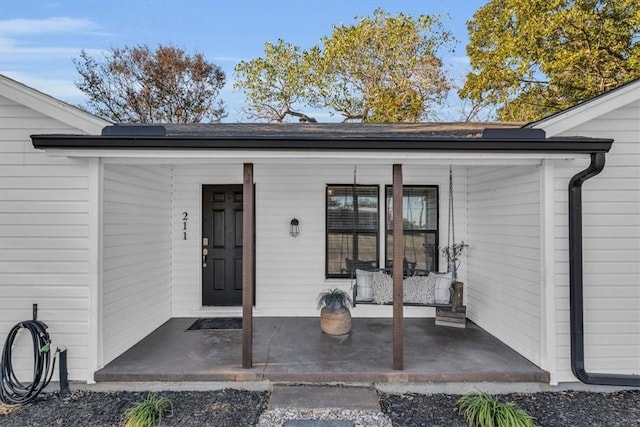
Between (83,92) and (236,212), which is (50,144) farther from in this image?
(83,92)

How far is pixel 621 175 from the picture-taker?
350 cm

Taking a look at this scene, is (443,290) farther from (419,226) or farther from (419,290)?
(419,226)

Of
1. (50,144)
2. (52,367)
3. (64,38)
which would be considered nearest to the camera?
(50,144)

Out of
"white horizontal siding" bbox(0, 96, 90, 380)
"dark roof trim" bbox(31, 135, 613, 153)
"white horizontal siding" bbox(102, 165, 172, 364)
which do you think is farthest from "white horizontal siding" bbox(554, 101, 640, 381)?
"white horizontal siding" bbox(0, 96, 90, 380)

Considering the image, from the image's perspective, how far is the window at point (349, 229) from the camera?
541 centimetres

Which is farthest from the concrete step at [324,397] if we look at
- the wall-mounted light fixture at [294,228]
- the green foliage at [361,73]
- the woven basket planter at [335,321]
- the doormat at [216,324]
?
the green foliage at [361,73]

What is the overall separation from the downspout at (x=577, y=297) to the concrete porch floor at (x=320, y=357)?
1.05 ft

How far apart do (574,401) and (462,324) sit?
1.73 m

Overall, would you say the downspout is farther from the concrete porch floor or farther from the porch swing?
the porch swing

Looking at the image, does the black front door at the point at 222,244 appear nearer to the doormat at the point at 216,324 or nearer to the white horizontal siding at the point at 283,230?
the white horizontal siding at the point at 283,230

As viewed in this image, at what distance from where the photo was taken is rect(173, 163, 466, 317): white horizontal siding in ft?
17.6

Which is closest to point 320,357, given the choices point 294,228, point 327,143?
point 294,228

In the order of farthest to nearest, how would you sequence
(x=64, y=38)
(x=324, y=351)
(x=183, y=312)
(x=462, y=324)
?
(x=64, y=38)
(x=183, y=312)
(x=462, y=324)
(x=324, y=351)

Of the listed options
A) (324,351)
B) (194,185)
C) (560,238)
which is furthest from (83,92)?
(560,238)
